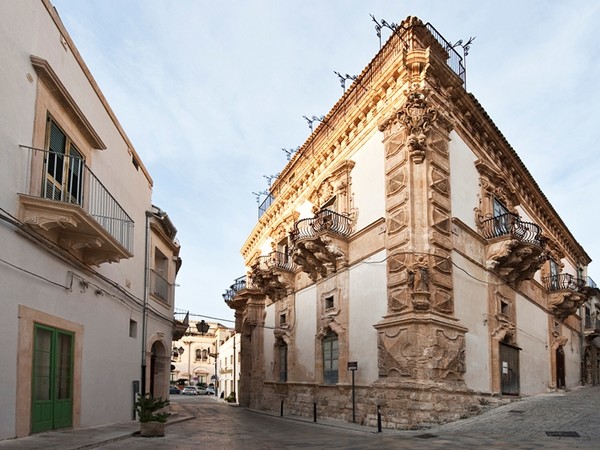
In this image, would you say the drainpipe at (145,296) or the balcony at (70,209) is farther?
the drainpipe at (145,296)

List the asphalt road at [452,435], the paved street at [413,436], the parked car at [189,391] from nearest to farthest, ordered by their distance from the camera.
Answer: the paved street at [413,436] → the asphalt road at [452,435] → the parked car at [189,391]

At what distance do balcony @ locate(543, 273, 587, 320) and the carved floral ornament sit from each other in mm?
12546

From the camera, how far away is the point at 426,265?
16.1 m

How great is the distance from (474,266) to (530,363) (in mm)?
5820

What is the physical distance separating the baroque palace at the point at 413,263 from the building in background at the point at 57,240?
278 inches

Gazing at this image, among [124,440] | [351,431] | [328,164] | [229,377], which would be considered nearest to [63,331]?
[124,440]

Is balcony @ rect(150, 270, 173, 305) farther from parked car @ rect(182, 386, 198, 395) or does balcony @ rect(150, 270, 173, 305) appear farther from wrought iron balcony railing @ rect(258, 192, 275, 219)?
parked car @ rect(182, 386, 198, 395)

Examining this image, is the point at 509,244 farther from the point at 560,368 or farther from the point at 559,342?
the point at 560,368

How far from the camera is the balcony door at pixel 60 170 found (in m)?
10.5

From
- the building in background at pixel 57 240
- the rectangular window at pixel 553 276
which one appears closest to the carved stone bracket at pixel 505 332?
the rectangular window at pixel 553 276

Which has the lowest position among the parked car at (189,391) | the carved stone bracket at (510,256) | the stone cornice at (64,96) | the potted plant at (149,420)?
the parked car at (189,391)

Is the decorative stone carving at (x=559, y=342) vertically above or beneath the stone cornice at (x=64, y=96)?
beneath

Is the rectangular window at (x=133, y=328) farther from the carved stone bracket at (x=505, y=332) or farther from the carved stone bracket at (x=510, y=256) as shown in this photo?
Answer: the carved stone bracket at (x=510, y=256)

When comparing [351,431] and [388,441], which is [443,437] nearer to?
[388,441]
